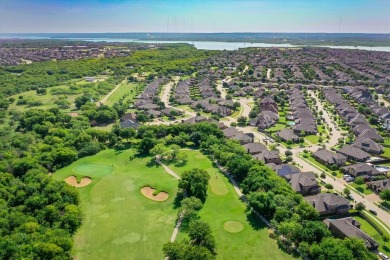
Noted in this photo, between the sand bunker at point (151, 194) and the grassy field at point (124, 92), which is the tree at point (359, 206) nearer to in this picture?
the sand bunker at point (151, 194)

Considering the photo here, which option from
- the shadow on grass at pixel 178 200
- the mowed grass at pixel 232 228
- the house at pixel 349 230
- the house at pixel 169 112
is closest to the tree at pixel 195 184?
the shadow on grass at pixel 178 200

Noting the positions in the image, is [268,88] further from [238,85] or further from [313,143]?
[313,143]

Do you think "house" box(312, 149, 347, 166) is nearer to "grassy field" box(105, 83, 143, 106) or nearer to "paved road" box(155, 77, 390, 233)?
"paved road" box(155, 77, 390, 233)

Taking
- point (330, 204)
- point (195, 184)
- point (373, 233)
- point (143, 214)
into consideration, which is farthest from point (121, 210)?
point (373, 233)

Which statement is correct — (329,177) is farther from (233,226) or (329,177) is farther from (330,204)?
(233,226)

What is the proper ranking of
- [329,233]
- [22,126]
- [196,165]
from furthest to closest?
[22,126] → [196,165] → [329,233]

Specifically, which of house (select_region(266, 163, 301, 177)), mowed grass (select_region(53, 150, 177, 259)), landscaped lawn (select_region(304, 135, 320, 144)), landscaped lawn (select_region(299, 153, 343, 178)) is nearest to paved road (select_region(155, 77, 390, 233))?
landscaped lawn (select_region(299, 153, 343, 178))

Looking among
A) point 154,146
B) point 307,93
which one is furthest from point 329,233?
point 307,93
